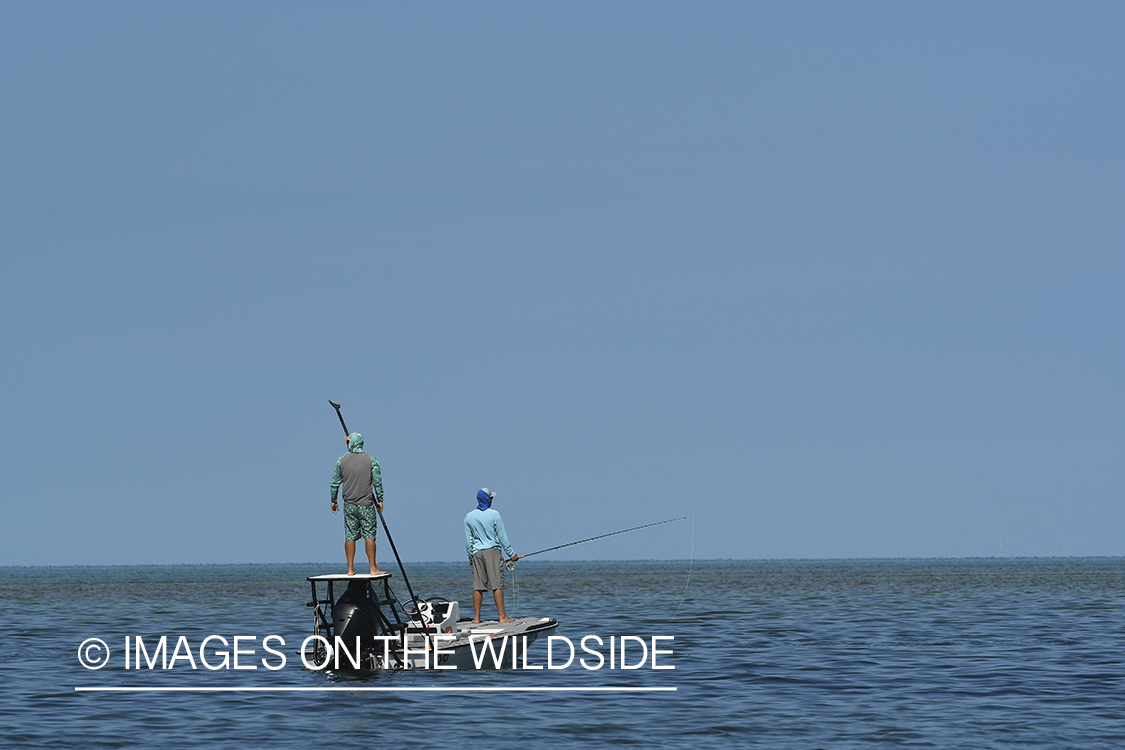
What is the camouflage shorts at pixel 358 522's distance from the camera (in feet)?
72.4

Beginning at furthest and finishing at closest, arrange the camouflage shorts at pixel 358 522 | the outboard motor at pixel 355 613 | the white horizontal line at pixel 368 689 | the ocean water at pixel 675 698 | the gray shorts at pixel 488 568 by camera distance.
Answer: the gray shorts at pixel 488 568, the camouflage shorts at pixel 358 522, the outboard motor at pixel 355 613, the white horizontal line at pixel 368 689, the ocean water at pixel 675 698

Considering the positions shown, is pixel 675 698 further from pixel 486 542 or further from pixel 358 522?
pixel 358 522

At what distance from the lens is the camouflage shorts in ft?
72.4

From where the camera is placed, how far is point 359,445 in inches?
875

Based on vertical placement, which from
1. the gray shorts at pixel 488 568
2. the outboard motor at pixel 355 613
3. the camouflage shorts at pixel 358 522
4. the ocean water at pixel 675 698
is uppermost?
the camouflage shorts at pixel 358 522

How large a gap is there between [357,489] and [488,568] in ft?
9.21

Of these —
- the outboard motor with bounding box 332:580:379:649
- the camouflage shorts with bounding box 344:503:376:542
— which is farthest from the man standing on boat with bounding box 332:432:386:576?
the outboard motor with bounding box 332:580:379:649

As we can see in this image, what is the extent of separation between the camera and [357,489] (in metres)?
22.1

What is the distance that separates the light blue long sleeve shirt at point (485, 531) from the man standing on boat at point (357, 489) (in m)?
1.99

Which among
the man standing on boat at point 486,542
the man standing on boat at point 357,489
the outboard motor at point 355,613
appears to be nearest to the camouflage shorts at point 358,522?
the man standing on boat at point 357,489

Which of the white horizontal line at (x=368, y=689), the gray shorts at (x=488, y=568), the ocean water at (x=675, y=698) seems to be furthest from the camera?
the gray shorts at (x=488, y=568)

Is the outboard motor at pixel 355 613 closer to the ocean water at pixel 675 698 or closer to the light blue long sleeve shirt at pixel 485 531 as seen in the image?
the ocean water at pixel 675 698

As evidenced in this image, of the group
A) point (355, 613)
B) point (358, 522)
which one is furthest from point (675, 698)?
point (358, 522)

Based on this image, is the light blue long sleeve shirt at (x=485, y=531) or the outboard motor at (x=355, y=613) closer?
the outboard motor at (x=355, y=613)
